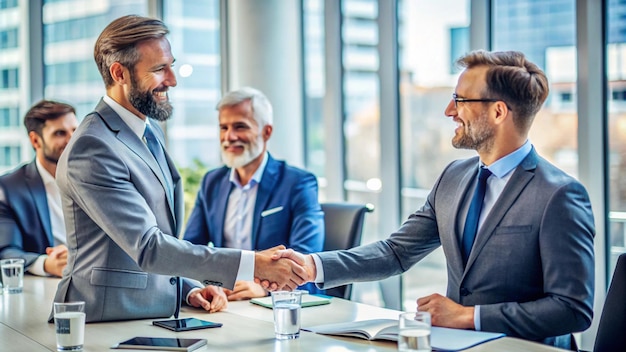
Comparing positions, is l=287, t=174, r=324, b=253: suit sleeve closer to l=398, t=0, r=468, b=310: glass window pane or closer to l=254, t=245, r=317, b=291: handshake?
A: l=254, t=245, r=317, b=291: handshake

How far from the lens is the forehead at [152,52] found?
108 inches

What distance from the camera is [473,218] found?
276 centimetres

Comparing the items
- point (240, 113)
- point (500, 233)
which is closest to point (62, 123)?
point (240, 113)

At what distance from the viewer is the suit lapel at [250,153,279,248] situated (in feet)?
12.5

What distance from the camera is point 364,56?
206 inches

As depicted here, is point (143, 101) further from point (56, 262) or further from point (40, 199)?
point (40, 199)

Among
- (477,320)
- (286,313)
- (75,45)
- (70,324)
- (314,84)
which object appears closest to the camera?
(70,324)

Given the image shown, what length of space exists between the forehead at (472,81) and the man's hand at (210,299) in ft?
3.66

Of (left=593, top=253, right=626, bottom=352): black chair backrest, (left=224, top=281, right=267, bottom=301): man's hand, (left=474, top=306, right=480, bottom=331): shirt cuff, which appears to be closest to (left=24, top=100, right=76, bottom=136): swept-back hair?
(left=224, top=281, right=267, bottom=301): man's hand

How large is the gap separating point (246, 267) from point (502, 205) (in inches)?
34.3

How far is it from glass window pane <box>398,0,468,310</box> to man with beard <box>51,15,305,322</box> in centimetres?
223

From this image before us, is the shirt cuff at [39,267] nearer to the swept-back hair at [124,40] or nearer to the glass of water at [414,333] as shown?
the swept-back hair at [124,40]

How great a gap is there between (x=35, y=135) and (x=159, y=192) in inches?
76.2

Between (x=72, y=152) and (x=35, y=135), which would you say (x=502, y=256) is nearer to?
(x=72, y=152)
